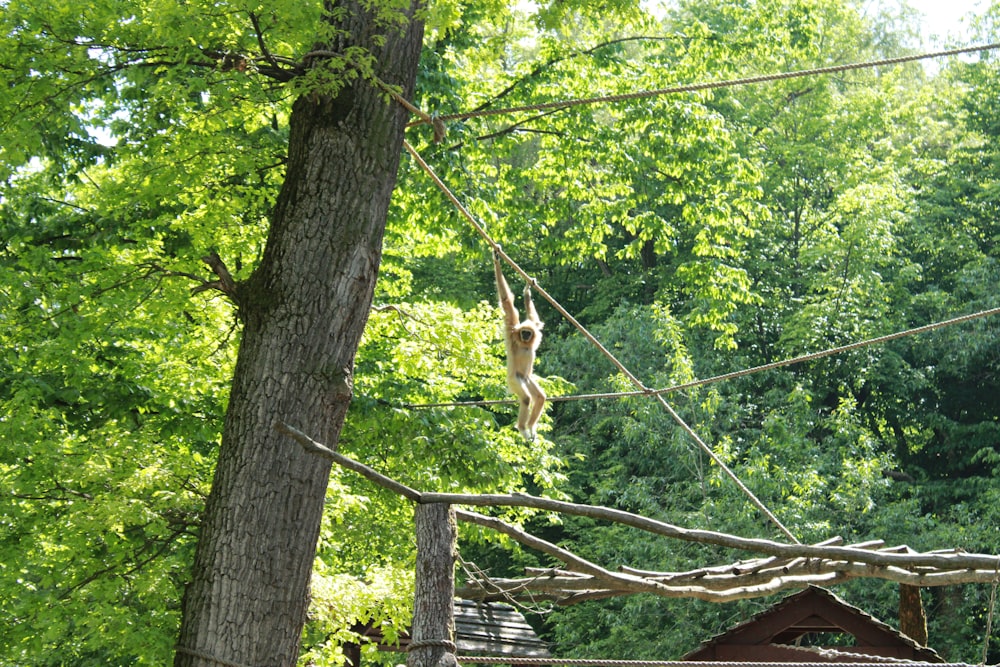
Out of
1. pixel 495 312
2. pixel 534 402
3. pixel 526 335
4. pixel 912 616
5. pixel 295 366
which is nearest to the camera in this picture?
pixel 295 366

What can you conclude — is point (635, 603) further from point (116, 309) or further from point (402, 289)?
point (116, 309)

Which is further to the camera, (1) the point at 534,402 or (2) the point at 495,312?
(2) the point at 495,312

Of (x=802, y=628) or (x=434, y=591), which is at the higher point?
(x=802, y=628)

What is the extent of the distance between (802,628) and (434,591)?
559 cm

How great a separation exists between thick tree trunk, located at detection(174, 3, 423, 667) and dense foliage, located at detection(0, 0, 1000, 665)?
641 millimetres

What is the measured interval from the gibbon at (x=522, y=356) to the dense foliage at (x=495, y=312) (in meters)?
1.50

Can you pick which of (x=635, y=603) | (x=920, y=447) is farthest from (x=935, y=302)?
(x=635, y=603)

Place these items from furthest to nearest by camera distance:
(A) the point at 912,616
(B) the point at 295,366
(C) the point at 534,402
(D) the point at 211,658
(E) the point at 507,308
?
(A) the point at 912,616 → (C) the point at 534,402 → (E) the point at 507,308 → (B) the point at 295,366 → (D) the point at 211,658

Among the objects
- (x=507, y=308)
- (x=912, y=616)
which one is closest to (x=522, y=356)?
(x=507, y=308)

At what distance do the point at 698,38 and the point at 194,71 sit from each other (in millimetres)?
7096

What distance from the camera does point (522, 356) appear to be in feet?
18.4

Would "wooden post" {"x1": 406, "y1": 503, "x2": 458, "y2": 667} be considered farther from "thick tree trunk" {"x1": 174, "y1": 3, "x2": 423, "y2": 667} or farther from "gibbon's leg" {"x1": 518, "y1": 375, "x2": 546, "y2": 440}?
"thick tree trunk" {"x1": 174, "y1": 3, "x2": 423, "y2": 667}

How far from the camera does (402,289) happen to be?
1165cm

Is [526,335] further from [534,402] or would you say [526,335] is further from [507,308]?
[534,402]
